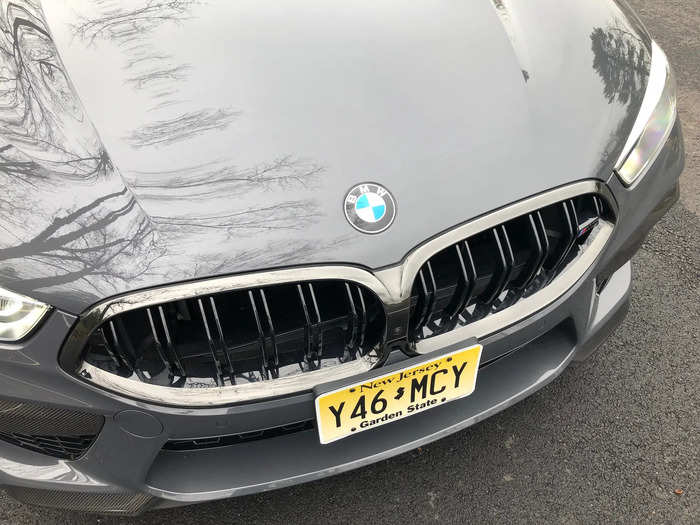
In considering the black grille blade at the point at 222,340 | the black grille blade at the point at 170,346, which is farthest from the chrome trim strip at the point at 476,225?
the black grille blade at the point at 170,346

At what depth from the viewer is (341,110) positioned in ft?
5.20

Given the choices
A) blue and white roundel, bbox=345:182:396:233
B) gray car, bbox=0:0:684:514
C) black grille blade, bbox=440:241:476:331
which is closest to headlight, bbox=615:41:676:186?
gray car, bbox=0:0:684:514

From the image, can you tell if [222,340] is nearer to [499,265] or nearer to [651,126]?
[499,265]

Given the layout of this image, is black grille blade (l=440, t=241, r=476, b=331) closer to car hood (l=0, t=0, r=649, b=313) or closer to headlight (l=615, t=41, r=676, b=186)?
car hood (l=0, t=0, r=649, b=313)

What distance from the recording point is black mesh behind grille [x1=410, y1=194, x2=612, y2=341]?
5.01ft

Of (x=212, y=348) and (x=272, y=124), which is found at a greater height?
(x=272, y=124)

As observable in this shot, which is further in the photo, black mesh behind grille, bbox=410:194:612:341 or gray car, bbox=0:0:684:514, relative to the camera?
black mesh behind grille, bbox=410:194:612:341

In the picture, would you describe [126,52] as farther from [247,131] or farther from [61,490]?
[61,490]

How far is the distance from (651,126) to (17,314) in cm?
158

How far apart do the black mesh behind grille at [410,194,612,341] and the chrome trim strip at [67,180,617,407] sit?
28 millimetres

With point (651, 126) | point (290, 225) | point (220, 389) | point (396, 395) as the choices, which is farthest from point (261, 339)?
point (651, 126)

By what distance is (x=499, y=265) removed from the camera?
1.56m

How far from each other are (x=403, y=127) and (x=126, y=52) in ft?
2.38

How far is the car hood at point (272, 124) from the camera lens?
4.47 feet
